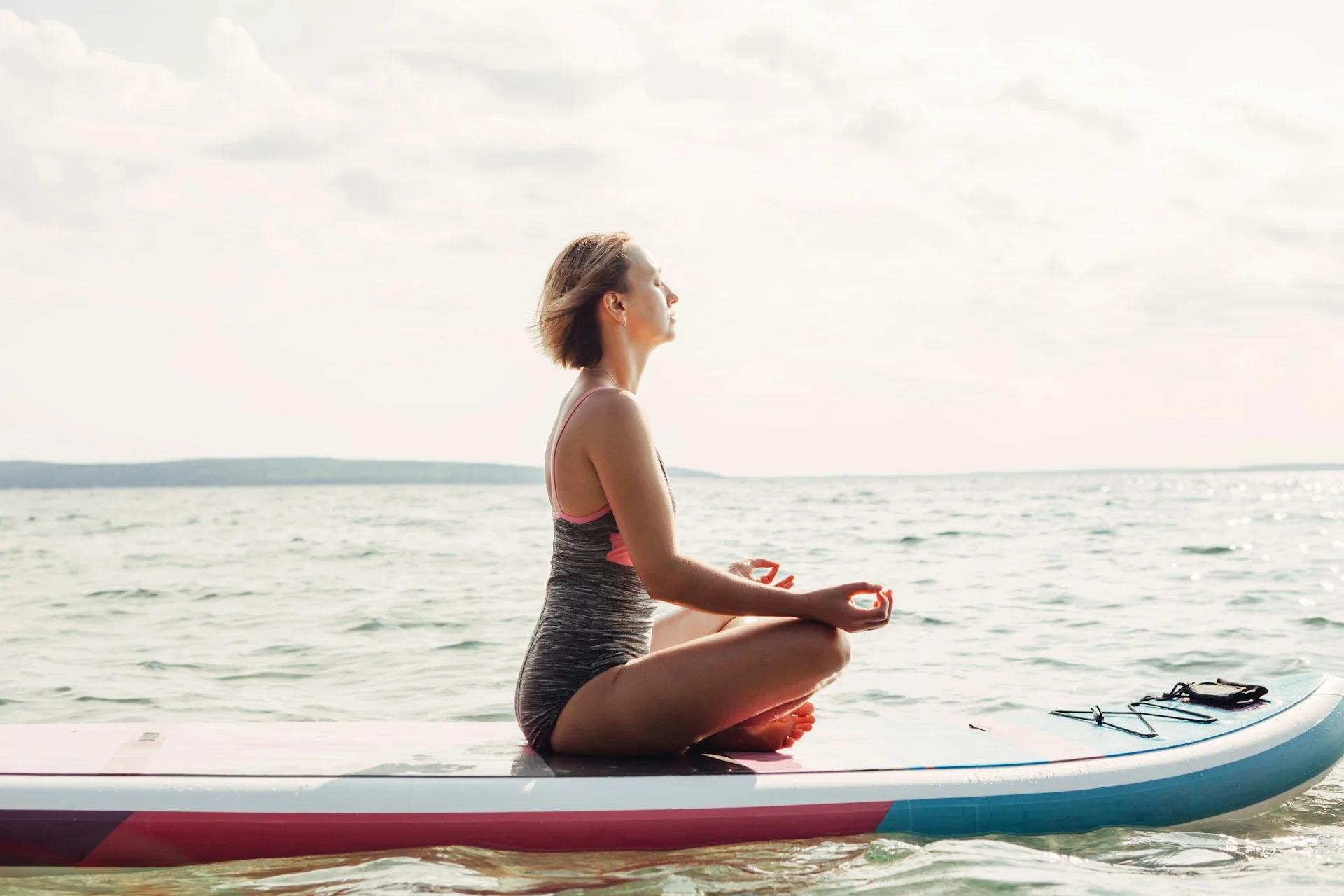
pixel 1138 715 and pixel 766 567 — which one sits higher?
pixel 766 567

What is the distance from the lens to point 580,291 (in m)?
3.09

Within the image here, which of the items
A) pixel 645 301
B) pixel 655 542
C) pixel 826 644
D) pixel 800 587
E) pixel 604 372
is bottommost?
pixel 800 587

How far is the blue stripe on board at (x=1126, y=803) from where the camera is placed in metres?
3.19

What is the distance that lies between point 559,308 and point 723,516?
2627 centimetres

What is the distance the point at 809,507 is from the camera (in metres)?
33.9

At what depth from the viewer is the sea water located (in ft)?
9.80

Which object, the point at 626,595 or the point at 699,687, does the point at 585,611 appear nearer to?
the point at 626,595

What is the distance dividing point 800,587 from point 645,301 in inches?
319

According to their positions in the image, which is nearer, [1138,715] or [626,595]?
[626,595]

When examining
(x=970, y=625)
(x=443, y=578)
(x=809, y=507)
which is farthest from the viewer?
(x=809, y=507)

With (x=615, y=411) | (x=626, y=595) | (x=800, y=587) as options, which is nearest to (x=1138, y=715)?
(x=626, y=595)

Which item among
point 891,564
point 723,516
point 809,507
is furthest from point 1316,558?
point 809,507

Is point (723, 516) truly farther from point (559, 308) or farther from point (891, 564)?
point (559, 308)

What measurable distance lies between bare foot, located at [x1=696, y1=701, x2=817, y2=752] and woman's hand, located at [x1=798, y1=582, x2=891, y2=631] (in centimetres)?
59
